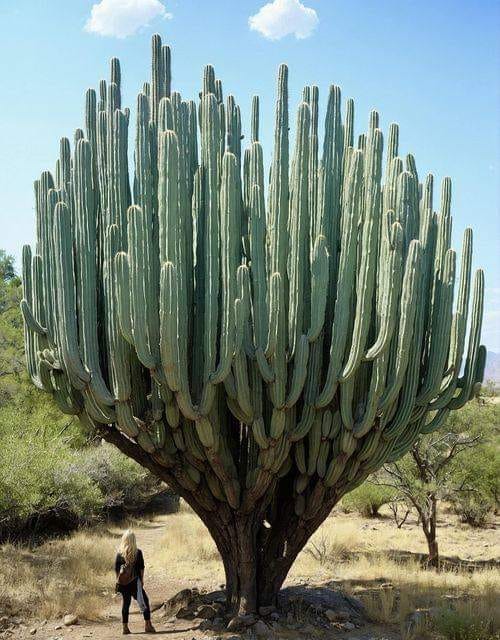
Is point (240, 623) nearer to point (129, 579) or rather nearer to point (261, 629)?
point (261, 629)

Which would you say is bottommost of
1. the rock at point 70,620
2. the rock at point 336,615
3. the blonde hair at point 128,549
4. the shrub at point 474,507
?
the shrub at point 474,507

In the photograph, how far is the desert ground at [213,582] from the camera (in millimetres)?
7633

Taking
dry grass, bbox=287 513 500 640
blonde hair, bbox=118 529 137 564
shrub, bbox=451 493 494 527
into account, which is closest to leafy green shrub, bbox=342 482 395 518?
shrub, bbox=451 493 494 527

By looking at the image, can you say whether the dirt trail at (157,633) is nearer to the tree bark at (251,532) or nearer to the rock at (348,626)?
the rock at (348,626)

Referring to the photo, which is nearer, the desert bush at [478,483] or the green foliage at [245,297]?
the green foliage at [245,297]

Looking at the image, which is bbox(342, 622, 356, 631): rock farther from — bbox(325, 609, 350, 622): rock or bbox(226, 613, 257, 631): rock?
bbox(226, 613, 257, 631): rock

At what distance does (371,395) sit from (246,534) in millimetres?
2299

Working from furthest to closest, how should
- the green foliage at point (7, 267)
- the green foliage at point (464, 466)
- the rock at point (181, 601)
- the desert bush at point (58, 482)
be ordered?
the green foliage at point (7, 267) → the green foliage at point (464, 466) → the desert bush at point (58, 482) → the rock at point (181, 601)

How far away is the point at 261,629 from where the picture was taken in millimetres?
7176

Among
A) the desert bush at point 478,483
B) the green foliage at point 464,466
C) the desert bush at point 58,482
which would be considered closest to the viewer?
the desert bush at point 58,482

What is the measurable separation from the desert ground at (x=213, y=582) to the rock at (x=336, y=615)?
0.09 meters

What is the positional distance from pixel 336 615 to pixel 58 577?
14.4 feet

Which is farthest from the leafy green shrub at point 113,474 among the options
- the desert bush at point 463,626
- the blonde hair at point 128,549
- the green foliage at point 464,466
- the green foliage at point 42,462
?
the desert bush at point 463,626

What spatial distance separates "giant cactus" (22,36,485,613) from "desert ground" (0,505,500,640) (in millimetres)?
1159
